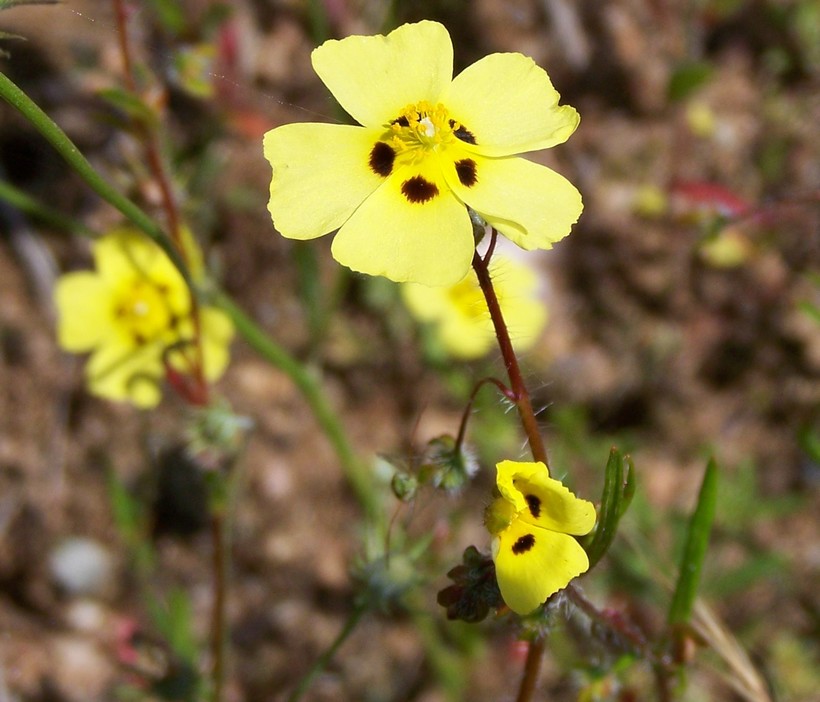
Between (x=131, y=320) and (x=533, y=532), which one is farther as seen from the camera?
(x=131, y=320)

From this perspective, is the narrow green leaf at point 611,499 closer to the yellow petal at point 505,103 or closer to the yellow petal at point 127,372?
the yellow petal at point 505,103

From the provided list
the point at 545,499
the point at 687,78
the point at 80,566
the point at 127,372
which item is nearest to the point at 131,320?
the point at 127,372

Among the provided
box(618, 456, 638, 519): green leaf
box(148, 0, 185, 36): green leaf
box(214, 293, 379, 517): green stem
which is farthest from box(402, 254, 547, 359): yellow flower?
box(618, 456, 638, 519): green leaf

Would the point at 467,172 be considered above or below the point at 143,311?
below

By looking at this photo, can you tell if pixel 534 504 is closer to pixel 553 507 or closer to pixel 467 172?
pixel 553 507

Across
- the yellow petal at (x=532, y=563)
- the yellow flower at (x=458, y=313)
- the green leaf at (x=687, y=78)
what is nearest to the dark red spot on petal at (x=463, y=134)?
the yellow petal at (x=532, y=563)

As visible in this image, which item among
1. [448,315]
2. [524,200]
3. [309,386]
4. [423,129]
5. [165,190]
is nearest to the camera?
[524,200]
